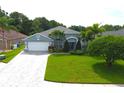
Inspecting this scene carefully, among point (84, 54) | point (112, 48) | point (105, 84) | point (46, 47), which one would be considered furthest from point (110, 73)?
point (46, 47)

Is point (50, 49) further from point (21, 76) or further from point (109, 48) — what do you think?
point (21, 76)

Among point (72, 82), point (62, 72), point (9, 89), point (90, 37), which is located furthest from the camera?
point (90, 37)

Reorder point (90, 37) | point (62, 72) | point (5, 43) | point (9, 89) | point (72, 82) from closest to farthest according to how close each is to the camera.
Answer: point (9, 89) → point (72, 82) → point (62, 72) → point (90, 37) → point (5, 43)

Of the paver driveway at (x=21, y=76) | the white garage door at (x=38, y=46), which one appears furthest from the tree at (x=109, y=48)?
the white garage door at (x=38, y=46)

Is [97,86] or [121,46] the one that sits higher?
[121,46]

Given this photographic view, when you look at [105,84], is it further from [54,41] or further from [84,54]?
[54,41]

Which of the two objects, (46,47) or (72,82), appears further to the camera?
(46,47)
